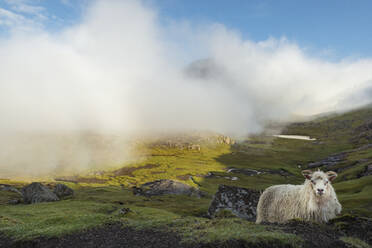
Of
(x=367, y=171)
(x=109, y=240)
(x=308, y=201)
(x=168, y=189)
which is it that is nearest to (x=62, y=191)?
(x=168, y=189)

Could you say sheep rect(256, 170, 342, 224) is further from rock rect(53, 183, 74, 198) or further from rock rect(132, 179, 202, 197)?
rock rect(132, 179, 202, 197)

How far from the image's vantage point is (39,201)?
268 feet

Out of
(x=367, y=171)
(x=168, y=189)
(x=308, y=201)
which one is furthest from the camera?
(x=168, y=189)

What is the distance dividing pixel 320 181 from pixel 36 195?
3434 inches

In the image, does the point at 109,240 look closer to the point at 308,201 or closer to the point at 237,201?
the point at 308,201

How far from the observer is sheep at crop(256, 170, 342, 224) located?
19422mm

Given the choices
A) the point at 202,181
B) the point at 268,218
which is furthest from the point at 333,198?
the point at 202,181

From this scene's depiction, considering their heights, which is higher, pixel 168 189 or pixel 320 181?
pixel 320 181

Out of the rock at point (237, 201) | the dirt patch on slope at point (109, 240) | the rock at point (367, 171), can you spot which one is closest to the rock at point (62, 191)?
the rock at point (237, 201)

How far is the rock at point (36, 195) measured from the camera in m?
82.8

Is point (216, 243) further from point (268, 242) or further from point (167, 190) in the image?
point (167, 190)

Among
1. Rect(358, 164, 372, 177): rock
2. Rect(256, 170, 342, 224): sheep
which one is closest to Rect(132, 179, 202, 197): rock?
Rect(358, 164, 372, 177): rock

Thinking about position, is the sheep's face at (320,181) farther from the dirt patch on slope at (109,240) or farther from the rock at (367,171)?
the rock at (367,171)

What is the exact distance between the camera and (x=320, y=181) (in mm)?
19234
